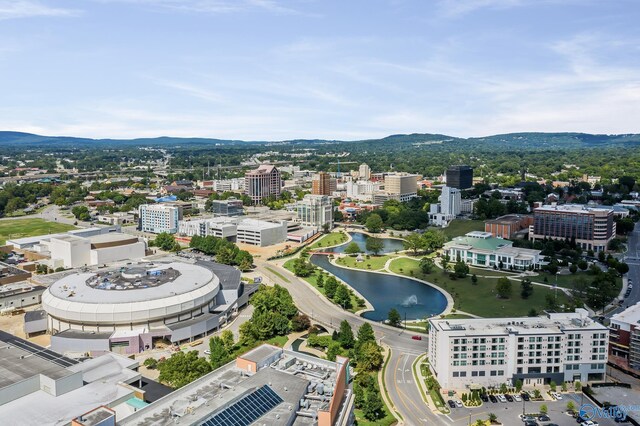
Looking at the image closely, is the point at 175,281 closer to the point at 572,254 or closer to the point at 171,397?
the point at 171,397

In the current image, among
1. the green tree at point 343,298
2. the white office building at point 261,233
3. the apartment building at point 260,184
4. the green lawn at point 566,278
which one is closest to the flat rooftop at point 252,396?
the green tree at point 343,298

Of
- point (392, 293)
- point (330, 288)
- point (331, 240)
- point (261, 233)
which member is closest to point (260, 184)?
point (331, 240)

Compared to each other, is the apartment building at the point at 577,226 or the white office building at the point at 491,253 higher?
the apartment building at the point at 577,226

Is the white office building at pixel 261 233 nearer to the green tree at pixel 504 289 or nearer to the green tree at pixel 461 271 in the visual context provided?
the green tree at pixel 461 271

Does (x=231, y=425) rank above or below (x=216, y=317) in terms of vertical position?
above

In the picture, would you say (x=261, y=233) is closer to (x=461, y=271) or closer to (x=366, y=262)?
(x=366, y=262)

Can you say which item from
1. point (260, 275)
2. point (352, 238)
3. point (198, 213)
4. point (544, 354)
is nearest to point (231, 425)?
point (544, 354)
